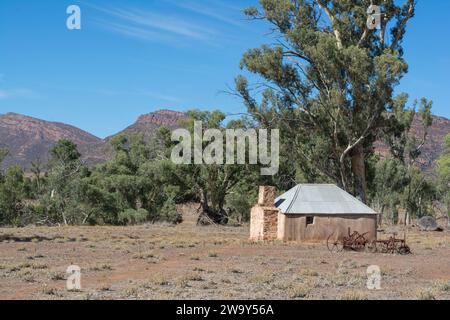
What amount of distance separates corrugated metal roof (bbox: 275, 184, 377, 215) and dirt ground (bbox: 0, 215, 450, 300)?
1.63m

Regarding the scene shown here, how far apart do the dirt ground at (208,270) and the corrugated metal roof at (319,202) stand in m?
1.63

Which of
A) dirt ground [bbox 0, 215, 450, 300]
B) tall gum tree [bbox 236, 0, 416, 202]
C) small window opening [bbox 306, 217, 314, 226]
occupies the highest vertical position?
tall gum tree [bbox 236, 0, 416, 202]

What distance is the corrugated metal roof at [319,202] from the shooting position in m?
26.8

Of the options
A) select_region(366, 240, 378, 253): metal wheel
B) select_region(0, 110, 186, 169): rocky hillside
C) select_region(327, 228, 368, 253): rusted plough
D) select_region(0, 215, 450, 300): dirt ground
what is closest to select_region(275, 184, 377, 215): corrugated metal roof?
select_region(0, 215, 450, 300): dirt ground

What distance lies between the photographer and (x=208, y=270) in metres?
16.4

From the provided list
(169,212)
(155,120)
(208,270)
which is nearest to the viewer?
(208,270)

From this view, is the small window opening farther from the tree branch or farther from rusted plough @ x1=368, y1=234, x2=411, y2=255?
the tree branch

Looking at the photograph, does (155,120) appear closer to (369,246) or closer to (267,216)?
(267,216)

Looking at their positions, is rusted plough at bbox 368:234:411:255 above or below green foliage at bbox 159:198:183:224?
below

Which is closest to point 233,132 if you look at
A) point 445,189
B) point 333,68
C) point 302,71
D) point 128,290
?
point 302,71

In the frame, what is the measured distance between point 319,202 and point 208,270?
467 inches

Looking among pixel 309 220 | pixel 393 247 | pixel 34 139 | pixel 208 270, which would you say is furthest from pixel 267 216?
pixel 34 139

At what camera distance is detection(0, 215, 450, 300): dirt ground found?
1220cm

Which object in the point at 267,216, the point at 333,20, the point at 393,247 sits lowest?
the point at 393,247
